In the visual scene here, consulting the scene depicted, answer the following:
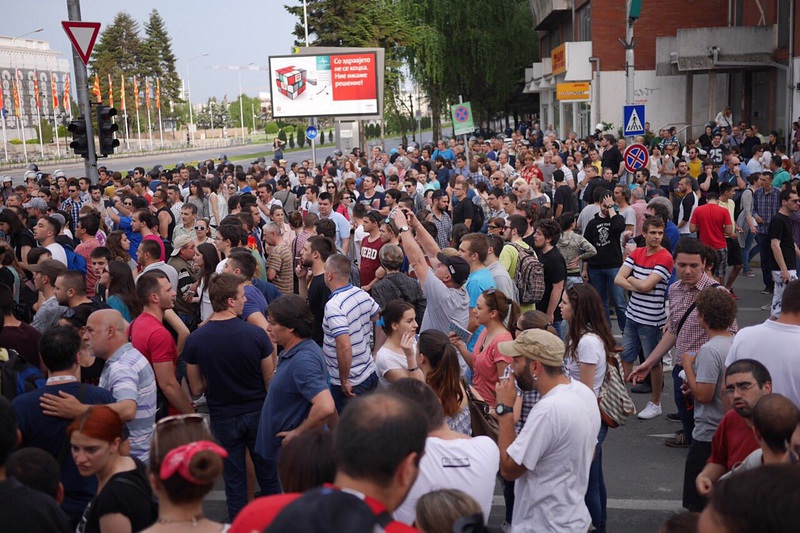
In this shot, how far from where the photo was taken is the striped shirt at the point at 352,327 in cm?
646

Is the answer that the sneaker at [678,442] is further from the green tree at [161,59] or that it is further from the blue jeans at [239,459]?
the green tree at [161,59]

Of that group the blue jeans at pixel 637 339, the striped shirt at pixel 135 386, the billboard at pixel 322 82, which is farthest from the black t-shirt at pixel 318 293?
the billboard at pixel 322 82

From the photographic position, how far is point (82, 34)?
472 inches

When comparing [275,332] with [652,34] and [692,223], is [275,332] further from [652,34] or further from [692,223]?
[652,34]

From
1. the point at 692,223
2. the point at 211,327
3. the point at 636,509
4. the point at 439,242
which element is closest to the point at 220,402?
the point at 211,327

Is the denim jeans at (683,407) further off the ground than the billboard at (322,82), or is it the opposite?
the billboard at (322,82)

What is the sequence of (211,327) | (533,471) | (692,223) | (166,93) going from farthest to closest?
(166,93), (692,223), (211,327), (533,471)

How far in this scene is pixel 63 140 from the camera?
105 metres

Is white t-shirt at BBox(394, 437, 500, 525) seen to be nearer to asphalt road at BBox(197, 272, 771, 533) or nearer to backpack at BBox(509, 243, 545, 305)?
asphalt road at BBox(197, 272, 771, 533)

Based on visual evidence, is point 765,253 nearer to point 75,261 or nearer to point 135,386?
point 75,261

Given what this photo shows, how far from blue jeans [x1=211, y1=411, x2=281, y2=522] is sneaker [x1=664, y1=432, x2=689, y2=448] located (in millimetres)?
3756

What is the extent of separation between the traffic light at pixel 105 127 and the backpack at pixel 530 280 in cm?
807

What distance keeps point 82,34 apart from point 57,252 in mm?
3939

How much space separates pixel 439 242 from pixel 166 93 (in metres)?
108
